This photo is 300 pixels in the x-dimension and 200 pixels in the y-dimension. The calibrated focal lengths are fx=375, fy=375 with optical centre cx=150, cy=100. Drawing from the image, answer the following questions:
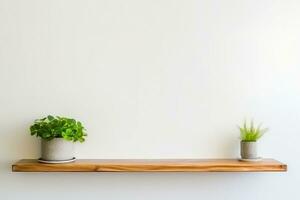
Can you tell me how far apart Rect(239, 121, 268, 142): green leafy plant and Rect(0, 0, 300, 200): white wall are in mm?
35

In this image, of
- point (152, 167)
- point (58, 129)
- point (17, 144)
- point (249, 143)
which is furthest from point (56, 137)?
point (249, 143)

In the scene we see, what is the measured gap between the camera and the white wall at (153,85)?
Answer: 1.61 m

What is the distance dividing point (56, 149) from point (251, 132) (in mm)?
807

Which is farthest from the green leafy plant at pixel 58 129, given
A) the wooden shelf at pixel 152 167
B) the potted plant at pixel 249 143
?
the potted plant at pixel 249 143

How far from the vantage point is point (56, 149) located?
58.5 inches

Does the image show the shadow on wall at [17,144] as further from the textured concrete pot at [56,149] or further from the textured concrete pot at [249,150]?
the textured concrete pot at [249,150]

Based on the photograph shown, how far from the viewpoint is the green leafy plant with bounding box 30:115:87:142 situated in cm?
148

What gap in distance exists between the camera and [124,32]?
1.64 metres

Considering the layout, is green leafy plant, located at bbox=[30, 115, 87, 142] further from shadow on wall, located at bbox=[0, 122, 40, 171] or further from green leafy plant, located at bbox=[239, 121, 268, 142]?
green leafy plant, located at bbox=[239, 121, 268, 142]

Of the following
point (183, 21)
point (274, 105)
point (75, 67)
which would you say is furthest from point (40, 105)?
point (274, 105)

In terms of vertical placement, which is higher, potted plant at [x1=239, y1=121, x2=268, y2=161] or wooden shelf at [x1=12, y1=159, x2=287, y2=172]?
potted plant at [x1=239, y1=121, x2=268, y2=161]

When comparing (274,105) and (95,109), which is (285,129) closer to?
(274,105)

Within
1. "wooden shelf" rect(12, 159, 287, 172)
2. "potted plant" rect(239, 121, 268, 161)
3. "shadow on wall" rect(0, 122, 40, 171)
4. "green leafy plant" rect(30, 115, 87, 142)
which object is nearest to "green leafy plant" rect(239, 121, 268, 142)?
"potted plant" rect(239, 121, 268, 161)

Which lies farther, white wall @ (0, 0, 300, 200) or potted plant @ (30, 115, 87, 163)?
white wall @ (0, 0, 300, 200)
